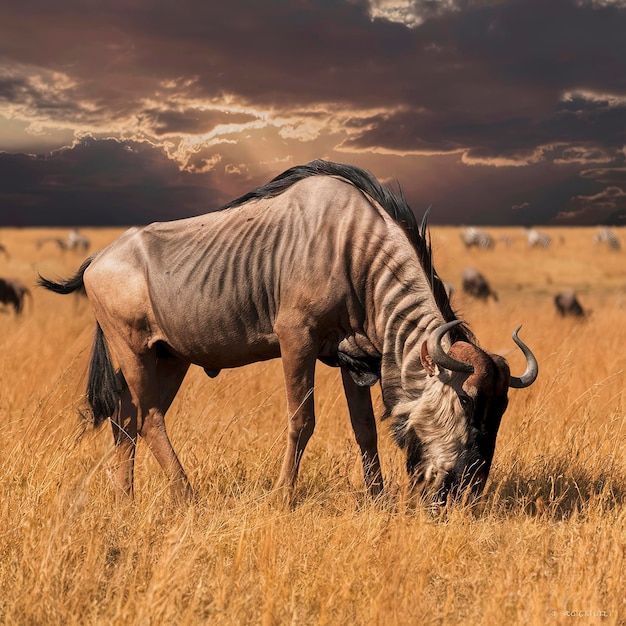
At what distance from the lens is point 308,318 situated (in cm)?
480

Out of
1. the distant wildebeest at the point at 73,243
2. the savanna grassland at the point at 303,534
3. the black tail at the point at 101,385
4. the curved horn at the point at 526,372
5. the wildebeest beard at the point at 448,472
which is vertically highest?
the distant wildebeest at the point at 73,243

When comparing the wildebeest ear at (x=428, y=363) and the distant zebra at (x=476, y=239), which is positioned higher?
the distant zebra at (x=476, y=239)

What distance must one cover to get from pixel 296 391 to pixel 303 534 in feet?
3.48

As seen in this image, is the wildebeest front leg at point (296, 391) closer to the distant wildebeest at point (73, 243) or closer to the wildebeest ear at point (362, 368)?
the wildebeest ear at point (362, 368)

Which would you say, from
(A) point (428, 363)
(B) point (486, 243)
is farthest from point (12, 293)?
(B) point (486, 243)

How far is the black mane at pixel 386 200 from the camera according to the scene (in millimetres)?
4926

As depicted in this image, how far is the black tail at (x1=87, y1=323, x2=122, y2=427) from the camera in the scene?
219 inches

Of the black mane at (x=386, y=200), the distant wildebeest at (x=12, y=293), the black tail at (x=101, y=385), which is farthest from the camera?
the distant wildebeest at (x=12, y=293)

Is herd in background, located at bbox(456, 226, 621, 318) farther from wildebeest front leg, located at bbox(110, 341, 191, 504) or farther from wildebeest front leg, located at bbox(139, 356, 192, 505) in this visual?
wildebeest front leg, located at bbox(110, 341, 191, 504)

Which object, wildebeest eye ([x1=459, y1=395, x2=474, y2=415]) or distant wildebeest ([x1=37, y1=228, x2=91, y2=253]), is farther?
distant wildebeest ([x1=37, y1=228, x2=91, y2=253])

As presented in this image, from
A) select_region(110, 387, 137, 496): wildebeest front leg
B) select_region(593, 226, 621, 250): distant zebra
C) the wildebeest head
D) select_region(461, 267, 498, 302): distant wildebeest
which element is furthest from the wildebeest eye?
select_region(593, 226, 621, 250): distant zebra

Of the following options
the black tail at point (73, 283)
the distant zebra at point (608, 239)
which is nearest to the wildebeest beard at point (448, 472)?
the black tail at point (73, 283)

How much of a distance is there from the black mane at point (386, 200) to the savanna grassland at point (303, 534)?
1.43 feet

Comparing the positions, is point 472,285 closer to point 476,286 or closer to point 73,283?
point 476,286
